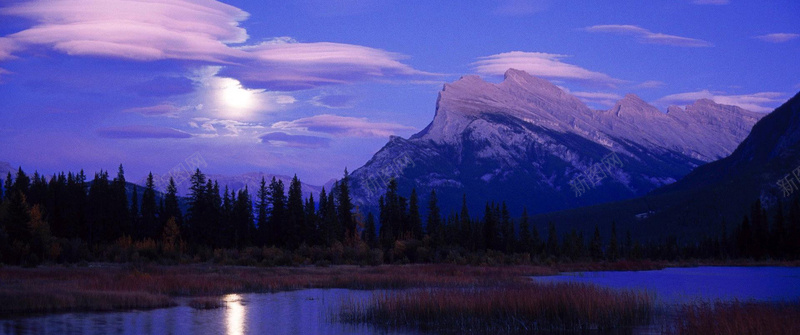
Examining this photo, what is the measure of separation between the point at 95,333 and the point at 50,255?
1654 inches

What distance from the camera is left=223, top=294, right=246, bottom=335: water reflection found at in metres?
32.3

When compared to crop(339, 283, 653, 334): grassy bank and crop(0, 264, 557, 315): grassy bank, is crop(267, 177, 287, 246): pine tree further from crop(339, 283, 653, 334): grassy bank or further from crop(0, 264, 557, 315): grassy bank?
crop(339, 283, 653, 334): grassy bank

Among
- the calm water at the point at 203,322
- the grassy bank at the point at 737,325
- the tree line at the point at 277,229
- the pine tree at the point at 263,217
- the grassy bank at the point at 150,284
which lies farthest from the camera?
the pine tree at the point at 263,217

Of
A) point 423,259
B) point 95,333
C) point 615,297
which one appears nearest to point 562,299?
point 615,297

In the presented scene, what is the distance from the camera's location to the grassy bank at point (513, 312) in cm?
3153

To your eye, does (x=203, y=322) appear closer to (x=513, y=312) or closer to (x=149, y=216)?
(x=513, y=312)

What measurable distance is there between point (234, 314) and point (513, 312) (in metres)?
14.0

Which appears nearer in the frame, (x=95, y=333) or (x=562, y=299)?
(x=95, y=333)

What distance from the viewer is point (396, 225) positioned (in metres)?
139

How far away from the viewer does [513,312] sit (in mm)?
32406

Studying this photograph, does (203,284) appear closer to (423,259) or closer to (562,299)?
(562,299)

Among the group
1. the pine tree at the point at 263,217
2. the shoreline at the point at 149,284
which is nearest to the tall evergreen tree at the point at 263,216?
the pine tree at the point at 263,217

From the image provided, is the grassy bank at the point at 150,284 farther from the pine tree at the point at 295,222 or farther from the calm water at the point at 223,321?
the pine tree at the point at 295,222

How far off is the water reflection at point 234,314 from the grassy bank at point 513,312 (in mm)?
4962
